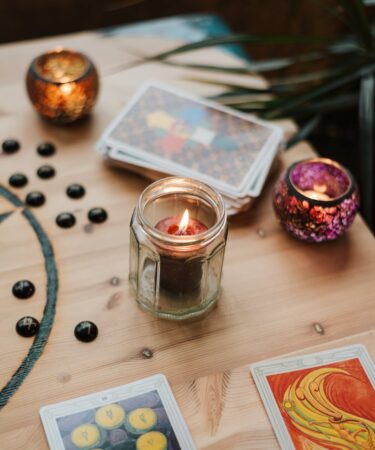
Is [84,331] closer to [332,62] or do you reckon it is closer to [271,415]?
[271,415]

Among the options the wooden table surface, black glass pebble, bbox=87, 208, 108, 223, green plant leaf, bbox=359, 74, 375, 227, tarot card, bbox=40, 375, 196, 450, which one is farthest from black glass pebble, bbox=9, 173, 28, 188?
green plant leaf, bbox=359, 74, 375, 227

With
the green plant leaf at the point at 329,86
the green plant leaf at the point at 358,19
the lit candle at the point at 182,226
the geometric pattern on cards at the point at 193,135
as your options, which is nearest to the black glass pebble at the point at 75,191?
the geometric pattern on cards at the point at 193,135

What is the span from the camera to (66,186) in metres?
1.05

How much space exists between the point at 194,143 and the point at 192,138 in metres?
0.01

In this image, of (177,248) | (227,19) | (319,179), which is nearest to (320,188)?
(319,179)

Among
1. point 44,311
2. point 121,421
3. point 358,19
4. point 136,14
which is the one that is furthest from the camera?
point 136,14

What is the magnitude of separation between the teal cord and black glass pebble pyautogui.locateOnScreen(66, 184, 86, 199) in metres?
0.07

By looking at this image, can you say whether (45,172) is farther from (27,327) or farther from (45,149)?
(27,327)

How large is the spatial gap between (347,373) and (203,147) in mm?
468

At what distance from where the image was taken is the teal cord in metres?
0.80

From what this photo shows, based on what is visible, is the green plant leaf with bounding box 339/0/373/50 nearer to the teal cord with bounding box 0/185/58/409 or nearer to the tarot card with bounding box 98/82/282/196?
the tarot card with bounding box 98/82/282/196

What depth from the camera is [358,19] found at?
1.24 meters

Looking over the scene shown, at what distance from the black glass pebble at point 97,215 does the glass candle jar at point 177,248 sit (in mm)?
137

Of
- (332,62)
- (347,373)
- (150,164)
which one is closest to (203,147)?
(150,164)
